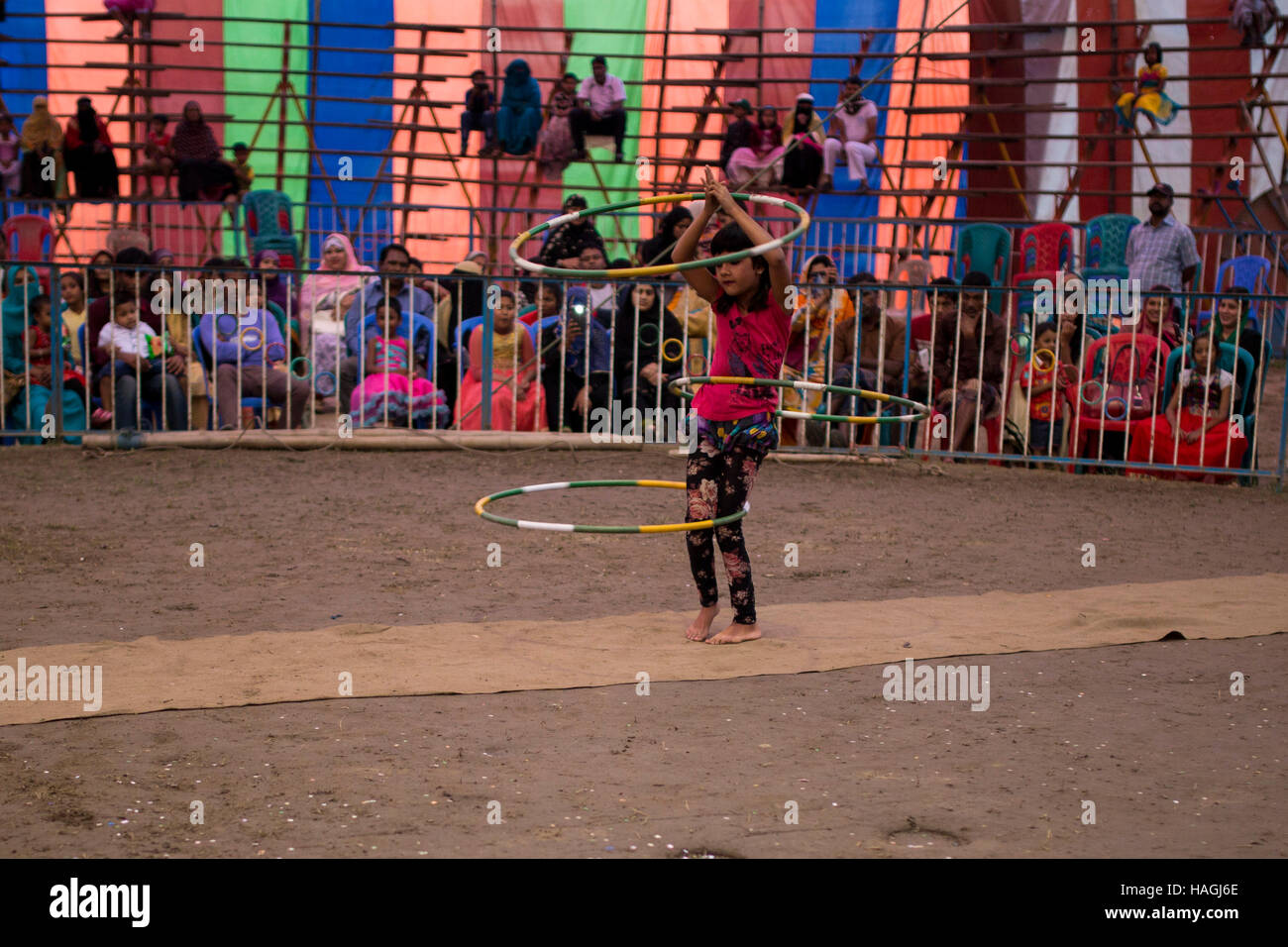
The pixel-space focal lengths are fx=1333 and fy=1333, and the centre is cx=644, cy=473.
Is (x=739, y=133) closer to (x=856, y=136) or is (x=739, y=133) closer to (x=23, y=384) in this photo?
(x=856, y=136)

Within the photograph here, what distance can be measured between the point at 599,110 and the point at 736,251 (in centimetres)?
1314

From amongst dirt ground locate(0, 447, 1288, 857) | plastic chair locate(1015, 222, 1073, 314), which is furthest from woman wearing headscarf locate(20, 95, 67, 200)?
plastic chair locate(1015, 222, 1073, 314)

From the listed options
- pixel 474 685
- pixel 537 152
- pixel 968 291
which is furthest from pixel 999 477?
pixel 537 152

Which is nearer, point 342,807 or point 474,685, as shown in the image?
point 342,807

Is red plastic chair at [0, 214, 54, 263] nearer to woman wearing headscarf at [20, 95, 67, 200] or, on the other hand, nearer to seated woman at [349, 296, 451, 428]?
woman wearing headscarf at [20, 95, 67, 200]

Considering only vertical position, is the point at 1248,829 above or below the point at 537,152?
below

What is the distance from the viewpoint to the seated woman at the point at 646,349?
12164mm

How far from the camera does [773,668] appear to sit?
19.3 ft

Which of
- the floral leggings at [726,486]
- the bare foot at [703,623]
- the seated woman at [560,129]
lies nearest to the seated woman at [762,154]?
the seated woman at [560,129]

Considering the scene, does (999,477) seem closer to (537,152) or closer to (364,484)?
(364,484)

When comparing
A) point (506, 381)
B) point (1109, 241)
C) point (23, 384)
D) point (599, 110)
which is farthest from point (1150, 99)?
point (23, 384)

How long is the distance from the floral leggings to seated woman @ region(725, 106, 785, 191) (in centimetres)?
1119

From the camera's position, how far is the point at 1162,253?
14258mm
